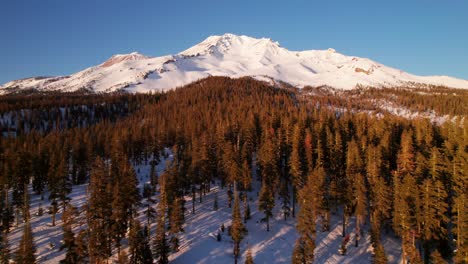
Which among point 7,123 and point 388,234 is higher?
point 7,123

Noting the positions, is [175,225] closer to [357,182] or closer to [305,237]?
[305,237]

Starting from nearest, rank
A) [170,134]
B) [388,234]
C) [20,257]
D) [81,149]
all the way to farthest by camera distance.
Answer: [20,257], [388,234], [81,149], [170,134]

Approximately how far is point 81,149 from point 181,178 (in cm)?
3492

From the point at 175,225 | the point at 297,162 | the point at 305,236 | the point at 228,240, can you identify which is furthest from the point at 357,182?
the point at 175,225

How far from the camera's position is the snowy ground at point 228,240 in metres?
43.0

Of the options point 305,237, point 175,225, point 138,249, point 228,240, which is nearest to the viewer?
point 138,249

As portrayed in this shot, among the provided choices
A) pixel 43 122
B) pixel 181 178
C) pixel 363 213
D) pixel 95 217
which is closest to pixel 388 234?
pixel 363 213

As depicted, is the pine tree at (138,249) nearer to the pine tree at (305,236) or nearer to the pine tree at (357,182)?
the pine tree at (305,236)

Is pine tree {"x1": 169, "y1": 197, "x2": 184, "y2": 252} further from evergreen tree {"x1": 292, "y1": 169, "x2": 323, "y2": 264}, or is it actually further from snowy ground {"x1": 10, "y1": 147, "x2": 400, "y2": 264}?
evergreen tree {"x1": 292, "y1": 169, "x2": 323, "y2": 264}

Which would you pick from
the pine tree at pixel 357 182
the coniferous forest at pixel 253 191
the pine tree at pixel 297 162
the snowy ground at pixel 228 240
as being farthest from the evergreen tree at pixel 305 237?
the pine tree at pixel 297 162

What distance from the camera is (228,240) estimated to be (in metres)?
47.8

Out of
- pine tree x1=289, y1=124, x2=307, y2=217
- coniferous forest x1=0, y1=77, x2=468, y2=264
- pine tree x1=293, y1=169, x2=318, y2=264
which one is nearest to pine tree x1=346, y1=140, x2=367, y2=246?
coniferous forest x1=0, y1=77, x2=468, y2=264

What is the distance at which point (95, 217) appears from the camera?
3997 cm

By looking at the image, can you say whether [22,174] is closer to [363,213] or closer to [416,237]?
[363,213]
